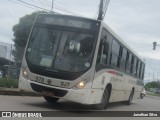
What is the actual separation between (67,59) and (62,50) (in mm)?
404

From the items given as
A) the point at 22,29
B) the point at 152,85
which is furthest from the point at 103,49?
the point at 152,85

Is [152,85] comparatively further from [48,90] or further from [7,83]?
[48,90]

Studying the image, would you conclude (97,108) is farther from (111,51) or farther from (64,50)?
(64,50)

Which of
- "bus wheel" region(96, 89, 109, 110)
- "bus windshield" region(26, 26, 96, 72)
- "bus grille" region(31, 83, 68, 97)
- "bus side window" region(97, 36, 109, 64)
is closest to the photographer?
"bus grille" region(31, 83, 68, 97)

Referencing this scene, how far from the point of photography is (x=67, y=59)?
A: 43.9 ft

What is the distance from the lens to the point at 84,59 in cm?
1344

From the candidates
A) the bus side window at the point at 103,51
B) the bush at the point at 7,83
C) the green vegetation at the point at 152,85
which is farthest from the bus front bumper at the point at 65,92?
the green vegetation at the point at 152,85

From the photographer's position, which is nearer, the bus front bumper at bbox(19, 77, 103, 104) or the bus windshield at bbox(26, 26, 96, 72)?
the bus front bumper at bbox(19, 77, 103, 104)

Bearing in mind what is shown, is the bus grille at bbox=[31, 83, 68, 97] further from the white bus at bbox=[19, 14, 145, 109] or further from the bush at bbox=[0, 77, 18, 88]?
the bush at bbox=[0, 77, 18, 88]

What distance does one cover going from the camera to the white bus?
13273 millimetres

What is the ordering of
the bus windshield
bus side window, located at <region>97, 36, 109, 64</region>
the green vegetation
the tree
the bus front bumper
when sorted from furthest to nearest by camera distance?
A: 1. the green vegetation
2. the tree
3. bus side window, located at <region>97, 36, 109, 64</region>
4. the bus windshield
5. the bus front bumper

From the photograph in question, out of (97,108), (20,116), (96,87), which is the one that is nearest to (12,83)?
(97,108)

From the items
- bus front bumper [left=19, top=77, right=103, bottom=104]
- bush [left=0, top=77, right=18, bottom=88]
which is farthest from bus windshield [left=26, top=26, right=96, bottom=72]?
bush [left=0, top=77, right=18, bottom=88]

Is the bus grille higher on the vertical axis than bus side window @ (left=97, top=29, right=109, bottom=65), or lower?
lower
